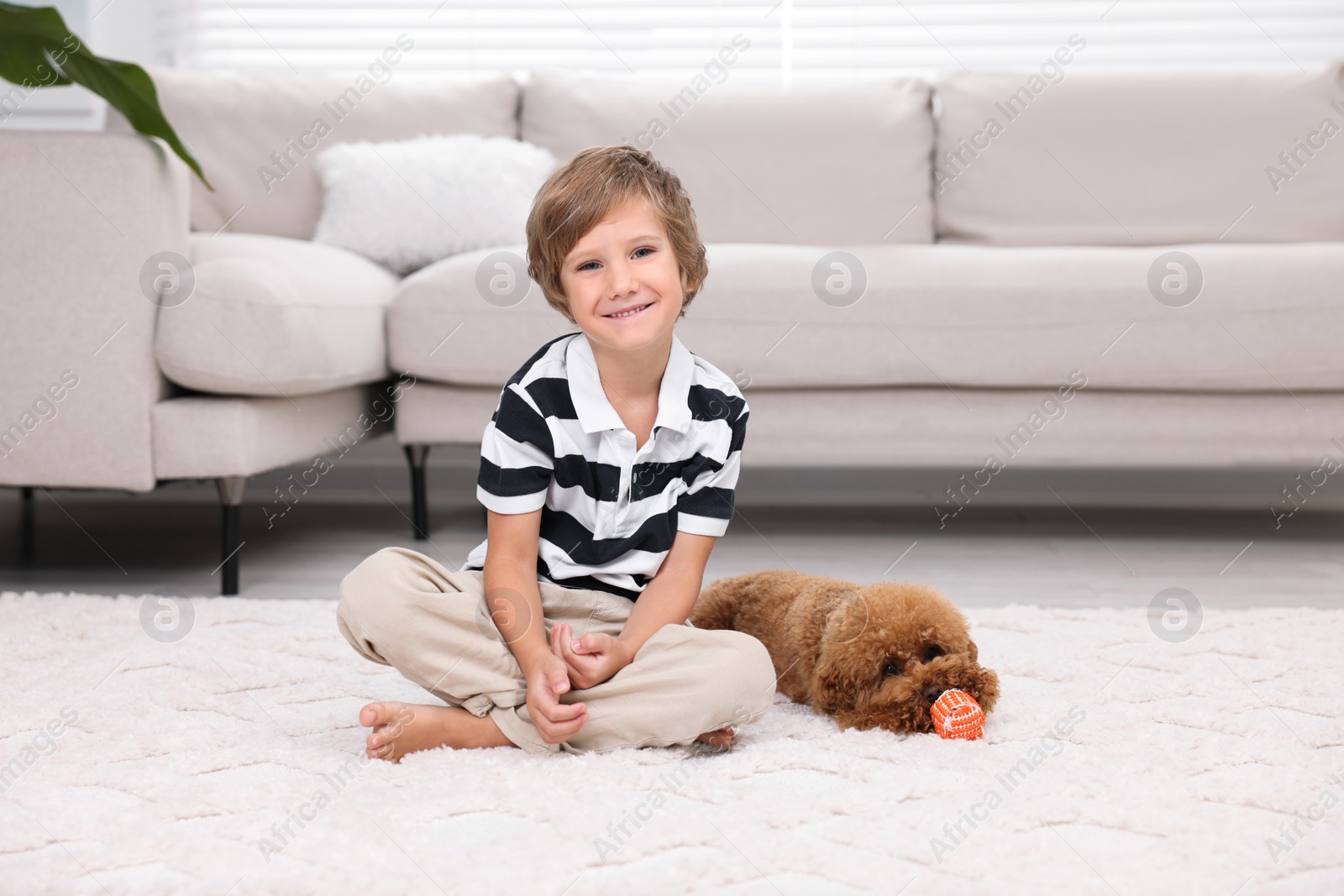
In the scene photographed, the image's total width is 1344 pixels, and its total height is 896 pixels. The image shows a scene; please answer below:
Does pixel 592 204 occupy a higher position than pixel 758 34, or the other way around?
pixel 758 34

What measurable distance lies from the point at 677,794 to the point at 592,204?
0.51 meters

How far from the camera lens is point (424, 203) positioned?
195 cm

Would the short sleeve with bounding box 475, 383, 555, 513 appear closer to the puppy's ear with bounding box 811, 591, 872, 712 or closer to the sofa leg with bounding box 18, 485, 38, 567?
the puppy's ear with bounding box 811, 591, 872, 712

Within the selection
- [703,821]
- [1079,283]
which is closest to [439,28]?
[1079,283]

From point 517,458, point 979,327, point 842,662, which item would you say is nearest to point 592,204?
point 517,458

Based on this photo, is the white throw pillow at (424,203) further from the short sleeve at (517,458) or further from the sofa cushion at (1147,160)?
the short sleeve at (517,458)

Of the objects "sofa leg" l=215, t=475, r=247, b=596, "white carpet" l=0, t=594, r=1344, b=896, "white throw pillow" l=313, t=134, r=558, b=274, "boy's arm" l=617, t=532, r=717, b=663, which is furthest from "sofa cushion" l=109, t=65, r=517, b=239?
"boy's arm" l=617, t=532, r=717, b=663

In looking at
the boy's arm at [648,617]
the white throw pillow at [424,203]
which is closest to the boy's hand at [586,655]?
the boy's arm at [648,617]

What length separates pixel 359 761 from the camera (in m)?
0.84

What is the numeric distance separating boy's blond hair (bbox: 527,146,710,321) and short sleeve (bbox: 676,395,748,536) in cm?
14

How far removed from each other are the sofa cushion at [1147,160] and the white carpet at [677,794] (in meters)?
1.17

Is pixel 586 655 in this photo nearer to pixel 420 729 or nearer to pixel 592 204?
pixel 420 729

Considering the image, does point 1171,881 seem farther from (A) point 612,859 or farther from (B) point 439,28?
(B) point 439,28

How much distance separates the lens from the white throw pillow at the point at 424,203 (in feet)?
6.36
